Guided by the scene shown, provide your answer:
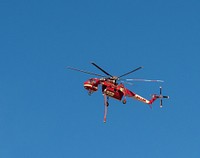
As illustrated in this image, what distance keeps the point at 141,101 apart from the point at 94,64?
24638 mm

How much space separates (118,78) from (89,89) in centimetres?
805

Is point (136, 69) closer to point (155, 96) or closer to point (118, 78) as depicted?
point (118, 78)

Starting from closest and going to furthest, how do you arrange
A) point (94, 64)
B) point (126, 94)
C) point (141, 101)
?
point (94, 64)
point (126, 94)
point (141, 101)

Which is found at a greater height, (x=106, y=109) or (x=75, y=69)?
(x=75, y=69)

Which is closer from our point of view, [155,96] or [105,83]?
[105,83]

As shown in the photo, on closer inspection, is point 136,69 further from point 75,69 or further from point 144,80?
point 75,69

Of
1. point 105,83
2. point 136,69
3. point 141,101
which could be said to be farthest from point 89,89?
point 141,101

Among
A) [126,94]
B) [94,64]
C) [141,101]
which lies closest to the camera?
[94,64]

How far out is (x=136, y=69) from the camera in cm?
12812

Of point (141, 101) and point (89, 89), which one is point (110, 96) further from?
point (141, 101)

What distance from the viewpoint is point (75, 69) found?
12694cm

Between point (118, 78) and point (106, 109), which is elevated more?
point (118, 78)

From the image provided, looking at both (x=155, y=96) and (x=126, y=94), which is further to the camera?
(x=155, y=96)

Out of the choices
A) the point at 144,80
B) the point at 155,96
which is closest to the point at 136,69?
the point at 144,80
